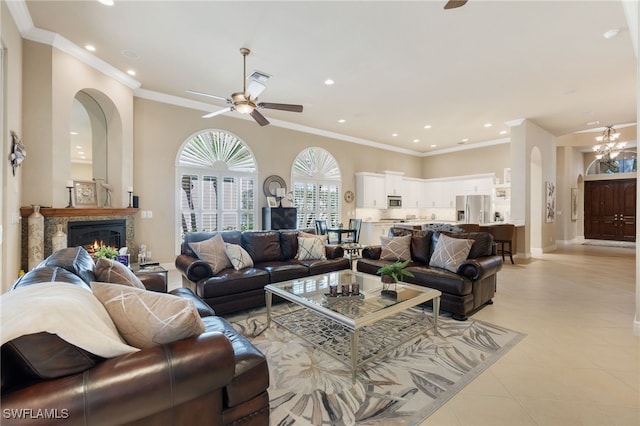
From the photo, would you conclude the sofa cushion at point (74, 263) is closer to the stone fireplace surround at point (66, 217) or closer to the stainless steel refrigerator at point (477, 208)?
the stone fireplace surround at point (66, 217)

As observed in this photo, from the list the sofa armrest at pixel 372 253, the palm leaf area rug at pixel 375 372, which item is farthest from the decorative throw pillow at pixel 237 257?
the sofa armrest at pixel 372 253

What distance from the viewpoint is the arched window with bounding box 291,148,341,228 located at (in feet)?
24.9

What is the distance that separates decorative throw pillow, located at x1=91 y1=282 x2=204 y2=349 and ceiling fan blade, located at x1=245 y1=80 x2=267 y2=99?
9.22 ft

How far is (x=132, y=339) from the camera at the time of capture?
4.53 feet

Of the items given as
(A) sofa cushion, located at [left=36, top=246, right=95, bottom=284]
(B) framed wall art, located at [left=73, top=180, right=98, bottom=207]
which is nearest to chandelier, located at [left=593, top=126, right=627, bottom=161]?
(A) sofa cushion, located at [left=36, top=246, right=95, bottom=284]

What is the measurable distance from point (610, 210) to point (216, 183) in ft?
43.2

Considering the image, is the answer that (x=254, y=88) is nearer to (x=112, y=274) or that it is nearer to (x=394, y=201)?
(x=112, y=274)

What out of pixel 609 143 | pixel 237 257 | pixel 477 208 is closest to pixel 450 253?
pixel 237 257

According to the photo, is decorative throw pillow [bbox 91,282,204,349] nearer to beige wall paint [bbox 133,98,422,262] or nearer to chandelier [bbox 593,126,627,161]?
beige wall paint [bbox 133,98,422,262]

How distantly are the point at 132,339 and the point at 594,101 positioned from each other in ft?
26.6

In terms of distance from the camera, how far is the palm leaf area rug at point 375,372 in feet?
→ 6.05

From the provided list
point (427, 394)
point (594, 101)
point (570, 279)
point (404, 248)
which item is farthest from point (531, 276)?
point (427, 394)

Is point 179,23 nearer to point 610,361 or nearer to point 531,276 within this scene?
point 610,361

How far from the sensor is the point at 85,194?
177 inches
